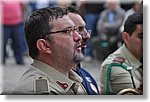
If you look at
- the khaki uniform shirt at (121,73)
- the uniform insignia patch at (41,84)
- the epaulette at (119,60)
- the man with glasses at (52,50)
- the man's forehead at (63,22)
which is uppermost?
the man's forehead at (63,22)

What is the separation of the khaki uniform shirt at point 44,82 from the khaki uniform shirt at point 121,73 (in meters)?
0.38

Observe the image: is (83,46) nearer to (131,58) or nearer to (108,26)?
(131,58)

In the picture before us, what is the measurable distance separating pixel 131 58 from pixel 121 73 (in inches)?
4.6

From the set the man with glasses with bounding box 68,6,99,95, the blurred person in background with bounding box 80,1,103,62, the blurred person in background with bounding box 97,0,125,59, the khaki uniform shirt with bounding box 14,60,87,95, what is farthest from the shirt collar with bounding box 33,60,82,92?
the blurred person in background with bounding box 97,0,125,59

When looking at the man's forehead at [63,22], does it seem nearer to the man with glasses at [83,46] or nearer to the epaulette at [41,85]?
the man with glasses at [83,46]

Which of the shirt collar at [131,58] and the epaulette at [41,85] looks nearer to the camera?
the epaulette at [41,85]

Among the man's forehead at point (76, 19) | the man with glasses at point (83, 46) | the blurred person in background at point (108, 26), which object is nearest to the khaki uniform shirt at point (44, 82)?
the man with glasses at point (83, 46)

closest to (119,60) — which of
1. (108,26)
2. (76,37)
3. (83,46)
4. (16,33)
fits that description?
(83,46)

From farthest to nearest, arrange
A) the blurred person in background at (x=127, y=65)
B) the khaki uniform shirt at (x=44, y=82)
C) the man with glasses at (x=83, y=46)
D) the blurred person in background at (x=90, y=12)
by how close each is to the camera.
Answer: the blurred person in background at (x=90, y=12), the blurred person in background at (x=127, y=65), the man with glasses at (x=83, y=46), the khaki uniform shirt at (x=44, y=82)

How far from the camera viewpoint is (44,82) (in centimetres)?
200

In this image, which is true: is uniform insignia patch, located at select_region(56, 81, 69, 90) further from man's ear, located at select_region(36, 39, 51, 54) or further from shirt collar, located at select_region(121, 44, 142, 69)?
shirt collar, located at select_region(121, 44, 142, 69)

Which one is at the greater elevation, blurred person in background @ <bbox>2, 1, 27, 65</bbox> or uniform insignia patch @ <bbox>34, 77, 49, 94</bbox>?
uniform insignia patch @ <bbox>34, 77, 49, 94</bbox>

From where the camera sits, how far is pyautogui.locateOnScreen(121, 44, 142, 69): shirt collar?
2.43 meters

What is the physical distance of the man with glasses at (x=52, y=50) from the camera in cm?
203
